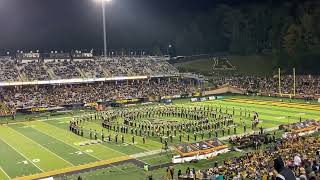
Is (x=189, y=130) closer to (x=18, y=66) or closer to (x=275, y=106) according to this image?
(x=275, y=106)

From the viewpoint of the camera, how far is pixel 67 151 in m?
29.5

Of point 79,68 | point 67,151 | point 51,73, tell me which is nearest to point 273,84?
point 79,68

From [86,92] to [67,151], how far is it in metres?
33.8

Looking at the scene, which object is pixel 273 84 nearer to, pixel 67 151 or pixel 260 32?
pixel 260 32

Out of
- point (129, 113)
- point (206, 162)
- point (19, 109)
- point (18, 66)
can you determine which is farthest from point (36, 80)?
point (206, 162)

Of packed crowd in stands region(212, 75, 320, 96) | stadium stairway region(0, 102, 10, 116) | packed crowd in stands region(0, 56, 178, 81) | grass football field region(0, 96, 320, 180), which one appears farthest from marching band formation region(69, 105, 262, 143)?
packed crowd in stands region(0, 56, 178, 81)

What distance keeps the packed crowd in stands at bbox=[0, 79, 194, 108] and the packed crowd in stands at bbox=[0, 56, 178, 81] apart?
160cm

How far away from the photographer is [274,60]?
266 feet

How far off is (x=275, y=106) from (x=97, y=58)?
119 feet

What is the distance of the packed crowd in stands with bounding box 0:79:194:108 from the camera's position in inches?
2231

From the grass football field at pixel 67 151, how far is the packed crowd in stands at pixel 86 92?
37.6ft

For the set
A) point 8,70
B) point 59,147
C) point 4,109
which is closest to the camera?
point 59,147

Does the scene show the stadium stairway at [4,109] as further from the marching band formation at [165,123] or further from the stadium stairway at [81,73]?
the stadium stairway at [81,73]

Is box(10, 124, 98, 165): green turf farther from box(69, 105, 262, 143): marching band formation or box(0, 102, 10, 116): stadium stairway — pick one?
box(0, 102, 10, 116): stadium stairway
